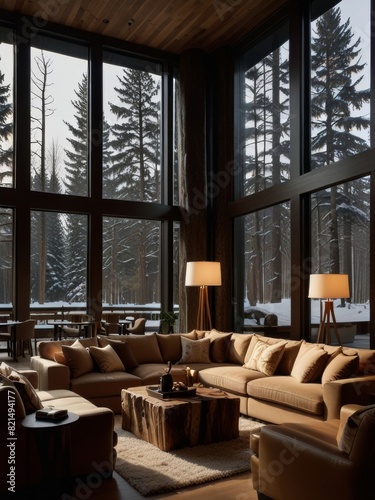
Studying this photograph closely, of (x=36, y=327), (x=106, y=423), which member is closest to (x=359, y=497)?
(x=106, y=423)

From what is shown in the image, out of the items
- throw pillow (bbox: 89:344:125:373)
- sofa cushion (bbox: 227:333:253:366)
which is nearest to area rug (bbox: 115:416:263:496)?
throw pillow (bbox: 89:344:125:373)

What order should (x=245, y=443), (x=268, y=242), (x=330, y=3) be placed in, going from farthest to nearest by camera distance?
(x=268, y=242), (x=330, y=3), (x=245, y=443)

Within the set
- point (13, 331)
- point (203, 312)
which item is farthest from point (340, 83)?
point (13, 331)

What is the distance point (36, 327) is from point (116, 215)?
2.30 metres

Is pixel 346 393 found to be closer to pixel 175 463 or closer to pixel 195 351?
pixel 175 463

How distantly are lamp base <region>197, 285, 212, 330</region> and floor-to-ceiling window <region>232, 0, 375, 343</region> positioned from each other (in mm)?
603

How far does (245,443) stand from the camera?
4.67m

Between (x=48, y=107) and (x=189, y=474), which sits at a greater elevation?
(x=48, y=107)

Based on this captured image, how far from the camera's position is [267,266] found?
26.2 ft

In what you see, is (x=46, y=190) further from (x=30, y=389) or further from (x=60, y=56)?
(x=30, y=389)

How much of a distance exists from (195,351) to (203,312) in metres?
1.46

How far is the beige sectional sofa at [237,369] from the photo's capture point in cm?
484

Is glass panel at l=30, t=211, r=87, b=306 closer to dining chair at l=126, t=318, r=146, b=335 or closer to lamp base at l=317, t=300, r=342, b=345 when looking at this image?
Answer: dining chair at l=126, t=318, r=146, b=335

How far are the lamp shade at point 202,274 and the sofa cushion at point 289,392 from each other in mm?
2145
